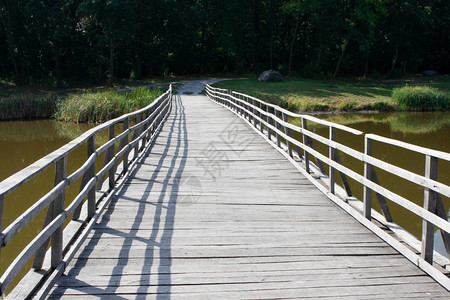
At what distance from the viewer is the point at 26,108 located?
88.6 ft

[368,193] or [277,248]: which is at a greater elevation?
[368,193]

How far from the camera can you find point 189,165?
8.87 m

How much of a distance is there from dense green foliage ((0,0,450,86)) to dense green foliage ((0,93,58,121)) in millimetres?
15710

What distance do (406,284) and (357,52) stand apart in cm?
5635

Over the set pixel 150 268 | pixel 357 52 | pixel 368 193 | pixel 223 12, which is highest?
pixel 223 12

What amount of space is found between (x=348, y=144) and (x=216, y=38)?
45.6 m

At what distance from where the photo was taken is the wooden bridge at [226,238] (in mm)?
3686

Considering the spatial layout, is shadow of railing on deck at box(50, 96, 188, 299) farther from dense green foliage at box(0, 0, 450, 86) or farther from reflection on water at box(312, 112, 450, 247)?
dense green foliage at box(0, 0, 450, 86)

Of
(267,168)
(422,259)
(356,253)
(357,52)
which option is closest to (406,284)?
(422,259)

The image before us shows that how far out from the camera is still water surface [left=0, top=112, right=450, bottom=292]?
9.61 m

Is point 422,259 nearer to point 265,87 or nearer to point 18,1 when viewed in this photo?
point 265,87

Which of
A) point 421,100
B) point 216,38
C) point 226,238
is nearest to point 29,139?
point 226,238

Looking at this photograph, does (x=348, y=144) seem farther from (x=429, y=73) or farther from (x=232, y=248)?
(x=429, y=73)

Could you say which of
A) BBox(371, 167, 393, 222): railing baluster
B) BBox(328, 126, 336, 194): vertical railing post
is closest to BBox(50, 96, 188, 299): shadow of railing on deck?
BBox(328, 126, 336, 194): vertical railing post
